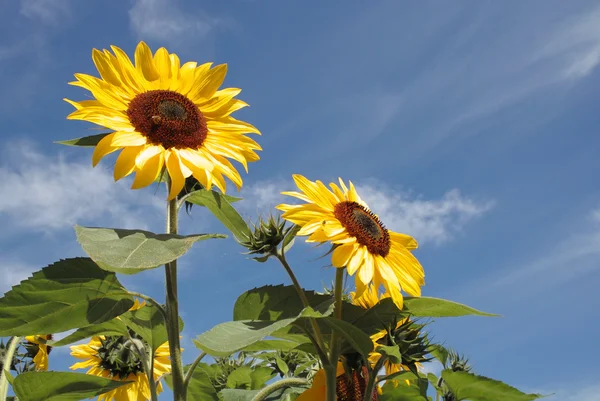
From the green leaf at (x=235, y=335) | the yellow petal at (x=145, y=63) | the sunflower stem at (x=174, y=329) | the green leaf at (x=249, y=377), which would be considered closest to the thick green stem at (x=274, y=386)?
the sunflower stem at (x=174, y=329)

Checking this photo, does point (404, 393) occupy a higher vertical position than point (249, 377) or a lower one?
lower

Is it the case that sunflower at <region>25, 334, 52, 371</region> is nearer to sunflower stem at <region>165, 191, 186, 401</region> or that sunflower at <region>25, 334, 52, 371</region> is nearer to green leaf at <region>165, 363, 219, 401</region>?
green leaf at <region>165, 363, 219, 401</region>

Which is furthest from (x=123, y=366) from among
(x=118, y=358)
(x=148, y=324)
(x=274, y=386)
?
(x=274, y=386)

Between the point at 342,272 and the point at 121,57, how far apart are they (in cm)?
106

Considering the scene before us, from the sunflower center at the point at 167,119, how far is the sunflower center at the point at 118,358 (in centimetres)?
144

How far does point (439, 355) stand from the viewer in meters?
2.85

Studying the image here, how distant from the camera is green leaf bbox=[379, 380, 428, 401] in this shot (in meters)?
2.55

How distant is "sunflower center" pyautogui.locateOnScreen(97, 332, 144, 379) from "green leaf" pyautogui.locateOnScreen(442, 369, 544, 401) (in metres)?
1.62

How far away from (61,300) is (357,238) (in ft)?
3.16

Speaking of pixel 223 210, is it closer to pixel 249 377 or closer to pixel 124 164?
pixel 124 164

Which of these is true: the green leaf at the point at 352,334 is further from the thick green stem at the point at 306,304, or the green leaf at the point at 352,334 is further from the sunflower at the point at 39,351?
the sunflower at the point at 39,351

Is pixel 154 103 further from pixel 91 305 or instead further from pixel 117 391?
pixel 117 391

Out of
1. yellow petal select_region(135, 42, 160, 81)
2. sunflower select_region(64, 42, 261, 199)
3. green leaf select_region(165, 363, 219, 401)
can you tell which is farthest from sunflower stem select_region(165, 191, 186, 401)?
yellow petal select_region(135, 42, 160, 81)

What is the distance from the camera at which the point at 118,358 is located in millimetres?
3301
